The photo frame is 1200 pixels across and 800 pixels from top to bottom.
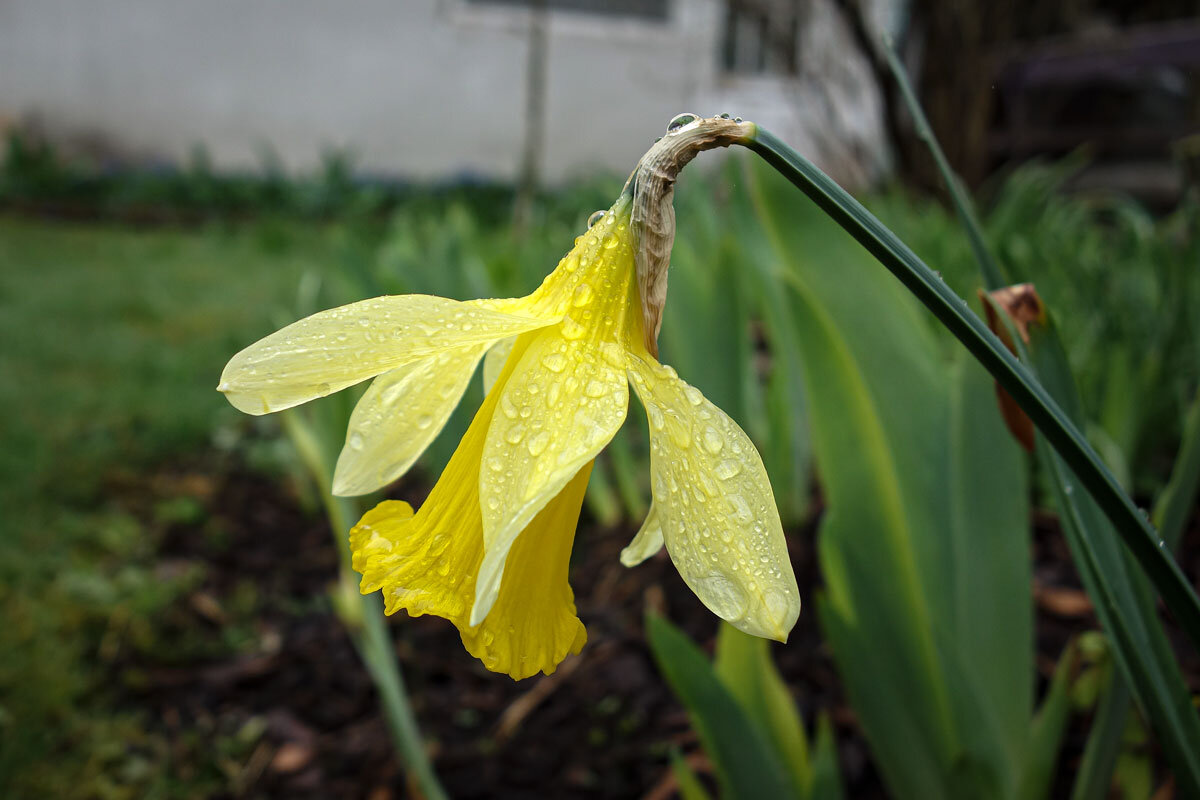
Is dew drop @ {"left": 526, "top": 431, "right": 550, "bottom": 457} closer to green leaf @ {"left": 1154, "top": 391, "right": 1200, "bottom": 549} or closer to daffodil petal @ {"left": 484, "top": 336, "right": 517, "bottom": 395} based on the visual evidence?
daffodil petal @ {"left": 484, "top": 336, "right": 517, "bottom": 395}

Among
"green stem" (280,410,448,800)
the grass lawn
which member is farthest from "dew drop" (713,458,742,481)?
the grass lawn

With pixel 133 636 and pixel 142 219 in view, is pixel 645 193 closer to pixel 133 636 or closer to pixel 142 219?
pixel 133 636

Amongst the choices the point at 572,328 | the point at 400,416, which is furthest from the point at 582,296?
the point at 400,416

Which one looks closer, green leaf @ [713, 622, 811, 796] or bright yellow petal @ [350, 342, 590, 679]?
bright yellow petal @ [350, 342, 590, 679]

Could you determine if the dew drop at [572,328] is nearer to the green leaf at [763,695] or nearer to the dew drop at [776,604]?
the dew drop at [776,604]

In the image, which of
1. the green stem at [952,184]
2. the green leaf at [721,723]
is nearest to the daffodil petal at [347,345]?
the green stem at [952,184]

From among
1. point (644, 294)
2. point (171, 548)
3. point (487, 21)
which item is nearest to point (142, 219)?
point (487, 21)
